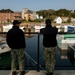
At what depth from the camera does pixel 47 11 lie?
436ft

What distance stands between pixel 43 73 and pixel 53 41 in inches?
43.1

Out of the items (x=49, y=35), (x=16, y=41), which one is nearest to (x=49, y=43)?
(x=49, y=35)

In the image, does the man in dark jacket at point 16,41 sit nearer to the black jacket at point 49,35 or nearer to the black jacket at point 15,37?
the black jacket at point 15,37

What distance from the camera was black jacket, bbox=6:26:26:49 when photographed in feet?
20.7

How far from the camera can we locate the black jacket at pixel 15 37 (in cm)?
631

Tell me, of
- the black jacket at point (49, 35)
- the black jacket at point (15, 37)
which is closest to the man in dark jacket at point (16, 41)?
the black jacket at point (15, 37)

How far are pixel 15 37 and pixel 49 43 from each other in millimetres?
888

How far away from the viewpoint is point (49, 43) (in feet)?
21.0

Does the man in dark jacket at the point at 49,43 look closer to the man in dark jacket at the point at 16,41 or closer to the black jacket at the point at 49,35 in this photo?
the black jacket at the point at 49,35

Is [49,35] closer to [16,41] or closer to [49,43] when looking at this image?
[49,43]

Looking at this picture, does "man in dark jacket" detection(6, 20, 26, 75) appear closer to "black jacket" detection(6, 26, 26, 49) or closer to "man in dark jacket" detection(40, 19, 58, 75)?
"black jacket" detection(6, 26, 26, 49)

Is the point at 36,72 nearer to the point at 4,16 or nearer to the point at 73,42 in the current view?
the point at 73,42

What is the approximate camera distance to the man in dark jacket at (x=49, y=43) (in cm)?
634

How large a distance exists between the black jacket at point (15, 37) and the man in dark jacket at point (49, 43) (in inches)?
22.5
